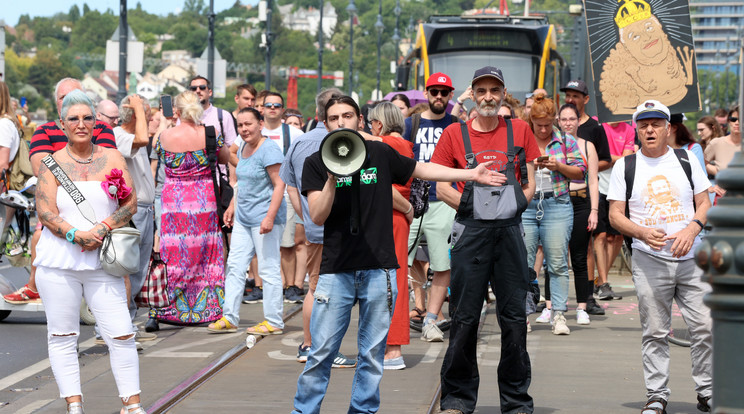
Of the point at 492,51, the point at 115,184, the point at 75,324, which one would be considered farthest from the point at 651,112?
the point at 492,51

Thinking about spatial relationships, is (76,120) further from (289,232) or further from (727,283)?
(289,232)

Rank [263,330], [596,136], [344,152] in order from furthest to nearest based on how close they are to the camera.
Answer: [596,136], [263,330], [344,152]

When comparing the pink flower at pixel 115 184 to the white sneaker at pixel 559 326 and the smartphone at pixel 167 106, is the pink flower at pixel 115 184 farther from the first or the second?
the white sneaker at pixel 559 326

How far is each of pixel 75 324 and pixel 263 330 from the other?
3191mm

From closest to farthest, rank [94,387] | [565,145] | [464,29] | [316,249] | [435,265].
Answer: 1. [94,387]
2. [316,249]
3. [435,265]
4. [565,145]
5. [464,29]

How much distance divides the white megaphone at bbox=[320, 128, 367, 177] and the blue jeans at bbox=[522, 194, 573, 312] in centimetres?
440

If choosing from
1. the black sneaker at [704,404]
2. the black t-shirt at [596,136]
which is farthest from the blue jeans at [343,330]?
the black t-shirt at [596,136]

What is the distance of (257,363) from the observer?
324 inches

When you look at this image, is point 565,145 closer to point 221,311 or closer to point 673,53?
point 673,53

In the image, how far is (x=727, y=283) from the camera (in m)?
3.41

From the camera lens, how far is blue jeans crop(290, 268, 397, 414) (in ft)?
18.5

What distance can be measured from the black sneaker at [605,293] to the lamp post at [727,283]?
29.1ft

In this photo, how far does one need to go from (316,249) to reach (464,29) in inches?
556

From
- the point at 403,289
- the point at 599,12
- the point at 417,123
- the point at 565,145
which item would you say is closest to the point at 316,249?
the point at 403,289
